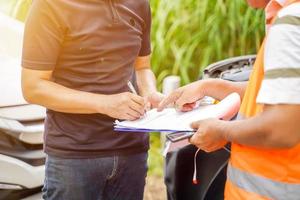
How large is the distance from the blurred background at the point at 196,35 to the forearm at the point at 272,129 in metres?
2.92

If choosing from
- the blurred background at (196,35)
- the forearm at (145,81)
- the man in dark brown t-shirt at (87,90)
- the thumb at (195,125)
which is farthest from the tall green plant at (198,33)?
the thumb at (195,125)

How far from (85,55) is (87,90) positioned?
13 centimetres

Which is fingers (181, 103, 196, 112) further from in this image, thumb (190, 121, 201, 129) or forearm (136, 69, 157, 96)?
forearm (136, 69, 157, 96)

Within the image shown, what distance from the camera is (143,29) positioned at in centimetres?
215

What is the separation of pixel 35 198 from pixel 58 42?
1180mm

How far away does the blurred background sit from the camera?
14.8 ft

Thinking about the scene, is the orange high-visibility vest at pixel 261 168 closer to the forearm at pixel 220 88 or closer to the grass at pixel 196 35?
the forearm at pixel 220 88

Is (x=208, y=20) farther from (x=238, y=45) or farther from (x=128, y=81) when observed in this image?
(x=128, y=81)

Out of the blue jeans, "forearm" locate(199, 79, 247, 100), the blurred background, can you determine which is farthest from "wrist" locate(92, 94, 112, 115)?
the blurred background

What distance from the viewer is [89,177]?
1.96 meters

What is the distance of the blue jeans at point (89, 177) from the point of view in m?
1.94

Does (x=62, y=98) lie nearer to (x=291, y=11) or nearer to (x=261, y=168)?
(x=261, y=168)

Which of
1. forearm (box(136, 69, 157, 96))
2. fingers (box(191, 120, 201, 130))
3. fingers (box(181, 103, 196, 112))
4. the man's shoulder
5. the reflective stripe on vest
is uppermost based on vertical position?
the man's shoulder

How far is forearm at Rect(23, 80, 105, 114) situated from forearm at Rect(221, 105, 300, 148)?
602mm
